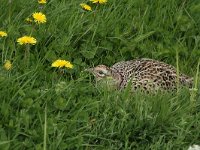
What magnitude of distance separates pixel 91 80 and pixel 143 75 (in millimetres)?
444

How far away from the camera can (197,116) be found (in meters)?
4.48

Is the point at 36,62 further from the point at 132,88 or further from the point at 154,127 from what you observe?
the point at 154,127

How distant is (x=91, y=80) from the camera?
16.1 ft

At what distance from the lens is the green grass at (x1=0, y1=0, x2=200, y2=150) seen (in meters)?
4.16

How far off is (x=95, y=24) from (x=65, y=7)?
1.10ft

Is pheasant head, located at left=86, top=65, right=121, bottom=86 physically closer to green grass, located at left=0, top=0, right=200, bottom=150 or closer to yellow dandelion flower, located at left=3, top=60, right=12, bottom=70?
green grass, located at left=0, top=0, right=200, bottom=150

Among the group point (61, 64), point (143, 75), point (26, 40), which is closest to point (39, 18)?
point (26, 40)

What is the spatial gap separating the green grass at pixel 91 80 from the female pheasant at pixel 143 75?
15 centimetres

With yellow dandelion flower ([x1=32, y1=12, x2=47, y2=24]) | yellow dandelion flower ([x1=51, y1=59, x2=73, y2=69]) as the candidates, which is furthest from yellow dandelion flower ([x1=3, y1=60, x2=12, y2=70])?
yellow dandelion flower ([x1=32, y1=12, x2=47, y2=24])

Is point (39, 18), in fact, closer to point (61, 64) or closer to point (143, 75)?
point (61, 64)

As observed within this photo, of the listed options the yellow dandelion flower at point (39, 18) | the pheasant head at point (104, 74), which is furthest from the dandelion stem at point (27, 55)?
the pheasant head at point (104, 74)

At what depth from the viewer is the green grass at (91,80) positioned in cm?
416

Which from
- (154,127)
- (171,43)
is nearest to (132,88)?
(154,127)

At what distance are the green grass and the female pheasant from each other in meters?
0.15
